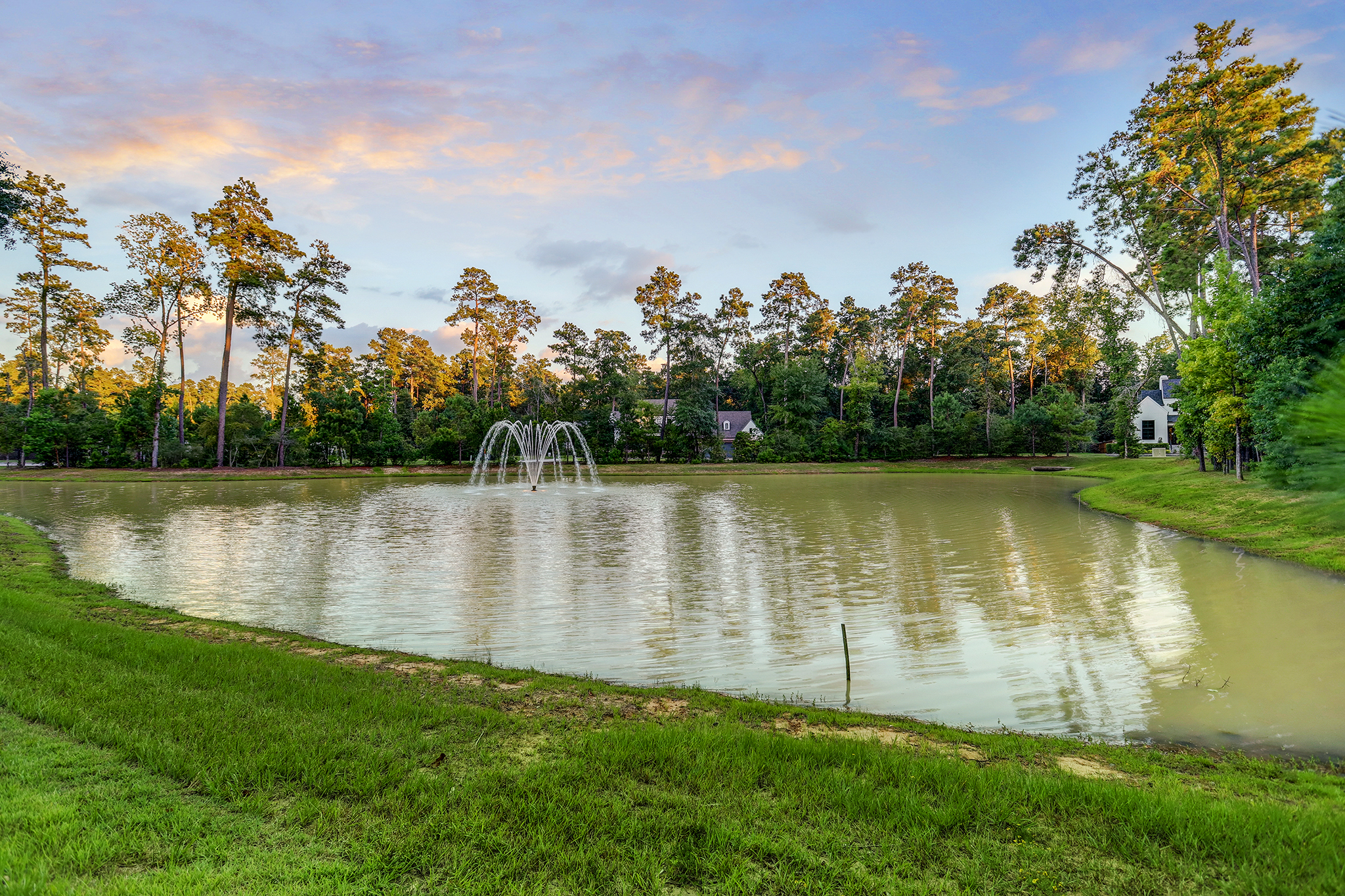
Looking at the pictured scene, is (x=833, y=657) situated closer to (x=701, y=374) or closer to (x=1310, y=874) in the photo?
(x=1310, y=874)

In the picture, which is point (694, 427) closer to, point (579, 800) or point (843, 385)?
point (843, 385)

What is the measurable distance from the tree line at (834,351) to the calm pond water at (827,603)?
3196 mm

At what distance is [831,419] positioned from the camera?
5319 centimetres

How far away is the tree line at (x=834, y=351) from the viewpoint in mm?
21562

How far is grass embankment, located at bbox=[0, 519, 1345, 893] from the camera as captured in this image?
2854mm

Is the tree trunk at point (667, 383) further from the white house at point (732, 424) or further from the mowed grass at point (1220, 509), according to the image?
the mowed grass at point (1220, 509)

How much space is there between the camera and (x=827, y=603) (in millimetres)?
9703

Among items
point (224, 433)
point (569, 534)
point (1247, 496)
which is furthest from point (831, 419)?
point (224, 433)

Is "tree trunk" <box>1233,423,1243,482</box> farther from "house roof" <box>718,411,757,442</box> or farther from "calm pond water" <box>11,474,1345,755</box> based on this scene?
"house roof" <box>718,411,757,442</box>

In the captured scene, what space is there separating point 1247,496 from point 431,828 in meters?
23.5

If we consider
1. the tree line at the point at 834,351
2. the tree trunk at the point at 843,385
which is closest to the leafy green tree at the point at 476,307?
the tree line at the point at 834,351

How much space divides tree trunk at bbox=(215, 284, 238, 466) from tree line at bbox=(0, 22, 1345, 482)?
0.74 feet

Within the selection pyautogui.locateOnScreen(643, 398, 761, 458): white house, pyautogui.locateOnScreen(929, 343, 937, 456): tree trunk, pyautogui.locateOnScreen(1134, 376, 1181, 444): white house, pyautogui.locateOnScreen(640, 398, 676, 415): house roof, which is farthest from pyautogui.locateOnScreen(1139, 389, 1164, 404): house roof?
pyautogui.locateOnScreen(640, 398, 676, 415): house roof

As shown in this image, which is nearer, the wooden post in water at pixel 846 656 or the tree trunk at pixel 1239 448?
the wooden post in water at pixel 846 656
